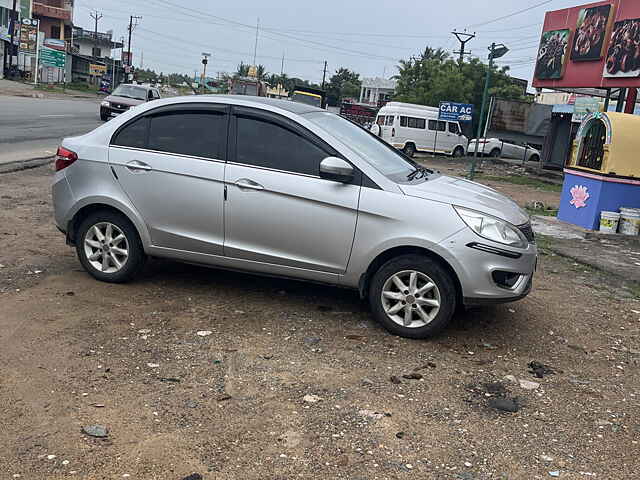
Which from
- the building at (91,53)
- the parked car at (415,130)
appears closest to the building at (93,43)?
the building at (91,53)

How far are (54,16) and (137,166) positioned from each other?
77959 mm

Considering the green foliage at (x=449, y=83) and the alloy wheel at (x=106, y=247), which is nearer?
the alloy wheel at (x=106, y=247)

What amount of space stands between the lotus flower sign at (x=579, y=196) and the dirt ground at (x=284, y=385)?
6210mm

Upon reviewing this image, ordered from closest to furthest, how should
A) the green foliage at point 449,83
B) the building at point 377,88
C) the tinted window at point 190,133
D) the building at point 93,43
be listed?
the tinted window at point 190,133 < the green foliage at point 449,83 < the building at point 93,43 < the building at point 377,88

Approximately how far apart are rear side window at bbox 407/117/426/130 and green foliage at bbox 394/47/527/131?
1323cm

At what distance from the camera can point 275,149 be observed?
18.4ft

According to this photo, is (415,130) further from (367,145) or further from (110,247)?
(110,247)

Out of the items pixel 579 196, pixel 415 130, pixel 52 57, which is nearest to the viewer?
pixel 579 196

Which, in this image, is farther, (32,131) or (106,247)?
(32,131)

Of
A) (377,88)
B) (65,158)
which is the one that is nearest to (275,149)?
(65,158)

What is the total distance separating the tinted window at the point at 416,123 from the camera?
1384 inches

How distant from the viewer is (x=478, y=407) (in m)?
4.19

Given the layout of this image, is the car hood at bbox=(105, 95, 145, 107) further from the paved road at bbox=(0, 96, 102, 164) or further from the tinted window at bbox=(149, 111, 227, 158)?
the tinted window at bbox=(149, 111, 227, 158)

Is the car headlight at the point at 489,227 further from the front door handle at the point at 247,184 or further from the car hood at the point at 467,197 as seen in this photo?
the front door handle at the point at 247,184
